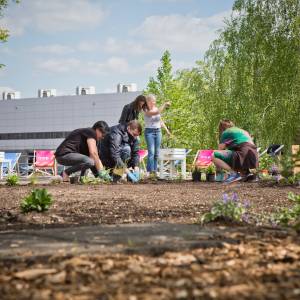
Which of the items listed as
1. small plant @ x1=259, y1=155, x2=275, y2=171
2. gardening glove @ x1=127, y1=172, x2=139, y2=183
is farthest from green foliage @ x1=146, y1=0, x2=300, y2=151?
gardening glove @ x1=127, y1=172, x2=139, y2=183

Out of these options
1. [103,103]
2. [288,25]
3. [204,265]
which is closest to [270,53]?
[288,25]

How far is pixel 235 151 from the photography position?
12523mm

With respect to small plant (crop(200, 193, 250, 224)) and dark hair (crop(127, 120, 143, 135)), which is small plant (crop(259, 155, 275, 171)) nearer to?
dark hair (crop(127, 120, 143, 135))

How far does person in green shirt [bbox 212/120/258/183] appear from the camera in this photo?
12320 millimetres

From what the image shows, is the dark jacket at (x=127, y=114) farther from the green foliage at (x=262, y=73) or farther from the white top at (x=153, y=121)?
the green foliage at (x=262, y=73)

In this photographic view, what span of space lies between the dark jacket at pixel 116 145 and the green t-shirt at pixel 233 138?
1814mm

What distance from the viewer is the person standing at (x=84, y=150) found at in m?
11.6

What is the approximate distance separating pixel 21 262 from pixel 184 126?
4301 cm

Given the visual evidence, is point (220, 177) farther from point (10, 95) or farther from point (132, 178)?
point (10, 95)

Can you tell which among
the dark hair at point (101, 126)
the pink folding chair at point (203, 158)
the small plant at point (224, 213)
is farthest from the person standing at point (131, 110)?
the pink folding chair at point (203, 158)

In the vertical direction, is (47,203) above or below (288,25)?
below

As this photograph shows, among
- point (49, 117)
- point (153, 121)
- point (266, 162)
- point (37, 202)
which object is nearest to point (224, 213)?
point (37, 202)

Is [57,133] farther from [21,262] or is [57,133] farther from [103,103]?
[21,262]

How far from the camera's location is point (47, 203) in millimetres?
5738
